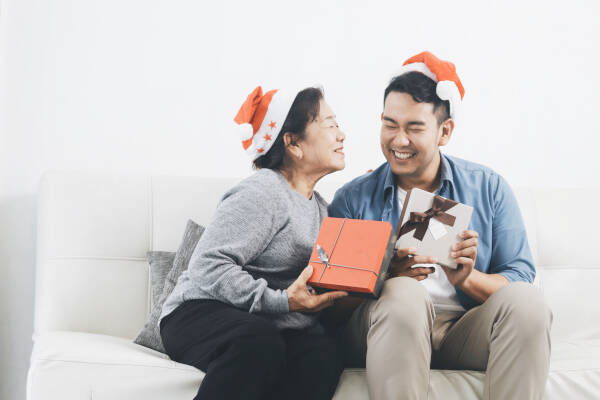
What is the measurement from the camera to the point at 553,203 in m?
1.99

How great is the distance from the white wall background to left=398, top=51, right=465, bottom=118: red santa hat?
59 cm

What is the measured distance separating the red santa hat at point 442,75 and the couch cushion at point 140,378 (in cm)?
69

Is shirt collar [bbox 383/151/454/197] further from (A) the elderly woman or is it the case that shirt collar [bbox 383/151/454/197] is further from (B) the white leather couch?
(B) the white leather couch

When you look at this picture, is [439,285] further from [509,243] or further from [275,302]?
[275,302]

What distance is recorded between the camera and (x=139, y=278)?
175cm

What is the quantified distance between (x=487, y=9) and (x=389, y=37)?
41cm

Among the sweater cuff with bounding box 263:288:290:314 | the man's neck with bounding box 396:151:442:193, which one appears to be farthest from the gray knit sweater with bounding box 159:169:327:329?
the man's neck with bounding box 396:151:442:193

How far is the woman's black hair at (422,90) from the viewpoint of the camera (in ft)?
5.30

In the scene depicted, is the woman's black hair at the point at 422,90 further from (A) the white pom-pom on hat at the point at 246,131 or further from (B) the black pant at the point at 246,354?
(B) the black pant at the point at 246,354

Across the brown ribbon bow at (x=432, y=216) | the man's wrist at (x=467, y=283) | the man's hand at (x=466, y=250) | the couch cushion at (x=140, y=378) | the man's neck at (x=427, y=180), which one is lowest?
the couch cushion at (x=140, y=378)

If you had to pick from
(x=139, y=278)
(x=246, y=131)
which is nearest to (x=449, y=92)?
(x=246, y=131)

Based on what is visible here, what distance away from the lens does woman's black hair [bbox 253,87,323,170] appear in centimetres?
158

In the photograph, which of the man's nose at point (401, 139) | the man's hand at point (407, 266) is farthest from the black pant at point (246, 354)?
the man's nose at point (401, 139)

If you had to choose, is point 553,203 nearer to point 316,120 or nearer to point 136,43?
point 316,120
